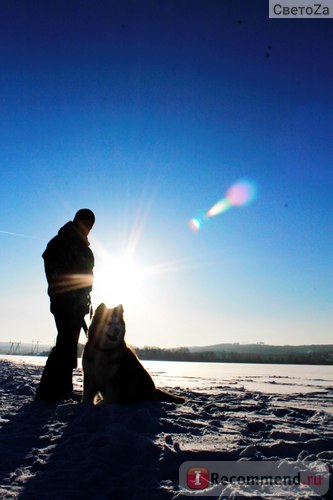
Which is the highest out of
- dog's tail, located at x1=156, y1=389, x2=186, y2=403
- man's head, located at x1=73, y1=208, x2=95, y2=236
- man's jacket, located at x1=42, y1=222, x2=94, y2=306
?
man's head, located at x1=73, y1=208, x2=95, y2=236

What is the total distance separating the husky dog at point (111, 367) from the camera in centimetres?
427

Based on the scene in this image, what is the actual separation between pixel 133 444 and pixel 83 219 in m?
3.74

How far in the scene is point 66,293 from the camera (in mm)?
5172

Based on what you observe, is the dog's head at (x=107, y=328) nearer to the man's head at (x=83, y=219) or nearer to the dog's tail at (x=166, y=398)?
the dog's tail at (x=166, y=398)

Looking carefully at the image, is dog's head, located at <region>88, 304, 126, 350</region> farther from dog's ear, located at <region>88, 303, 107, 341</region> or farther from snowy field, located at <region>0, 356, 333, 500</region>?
snowy field, located at <region>0, 356, 333, 500</region>

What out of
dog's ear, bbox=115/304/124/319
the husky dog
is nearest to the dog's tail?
the husky dog

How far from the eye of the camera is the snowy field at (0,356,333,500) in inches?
74.0

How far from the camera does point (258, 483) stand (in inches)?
76.4

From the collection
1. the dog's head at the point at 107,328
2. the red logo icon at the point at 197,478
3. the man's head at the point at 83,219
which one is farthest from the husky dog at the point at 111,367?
the red logo icon at the point at 197,478

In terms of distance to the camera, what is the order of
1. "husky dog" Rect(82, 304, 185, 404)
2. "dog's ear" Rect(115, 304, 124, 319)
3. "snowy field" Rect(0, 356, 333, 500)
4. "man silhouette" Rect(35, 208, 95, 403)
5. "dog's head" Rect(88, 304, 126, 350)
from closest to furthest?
1. "snowy field" Rect(0, 356, 333, 500)
2. "husky dog" Rect(82, 304, 185, 404)
3. "dog's head" Rect(88, 304, 126, 350)
4. "dog's ear" Rect(115, 304, 124, 319)
5. "man silhouette" Rect(35, 208, 95, 403)

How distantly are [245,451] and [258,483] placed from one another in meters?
0.55

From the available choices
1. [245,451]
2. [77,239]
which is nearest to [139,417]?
[245,451]

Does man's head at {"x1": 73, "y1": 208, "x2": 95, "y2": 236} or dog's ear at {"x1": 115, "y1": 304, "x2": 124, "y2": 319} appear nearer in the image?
dog's ear at {"x1": 115, "y1": 304, "x2": 124, "y2": 319}

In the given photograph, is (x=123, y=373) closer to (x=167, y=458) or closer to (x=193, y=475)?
(x=167, y=458)
